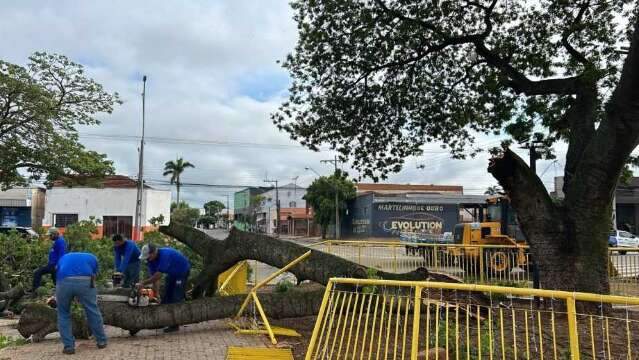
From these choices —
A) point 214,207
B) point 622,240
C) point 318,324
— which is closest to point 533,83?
point 318,324

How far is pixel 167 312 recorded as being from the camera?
8.15m

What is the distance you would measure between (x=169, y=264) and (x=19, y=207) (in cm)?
4702

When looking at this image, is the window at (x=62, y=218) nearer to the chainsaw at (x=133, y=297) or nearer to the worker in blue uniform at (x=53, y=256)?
the worker in blue uniform at (x=53, y=256)

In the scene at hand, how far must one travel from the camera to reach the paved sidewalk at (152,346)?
22.6ft

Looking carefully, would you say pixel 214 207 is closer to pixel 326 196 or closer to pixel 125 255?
pixel 326 196

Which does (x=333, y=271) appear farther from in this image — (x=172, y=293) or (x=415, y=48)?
(x=415, y=48)

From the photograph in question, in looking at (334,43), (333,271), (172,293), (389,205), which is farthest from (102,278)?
(389,205)

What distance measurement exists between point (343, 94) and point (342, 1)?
6.76 ft

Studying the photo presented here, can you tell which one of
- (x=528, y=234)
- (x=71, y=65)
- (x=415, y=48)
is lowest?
(x=528, y=234)

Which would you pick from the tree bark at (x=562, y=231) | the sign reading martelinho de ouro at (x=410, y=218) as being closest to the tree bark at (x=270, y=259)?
the tree bark at (x=562, y=231)

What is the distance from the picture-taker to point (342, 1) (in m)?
11.1

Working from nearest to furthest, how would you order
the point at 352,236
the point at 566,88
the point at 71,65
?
1. the point at 566,88
2. the point at 71,65
3. the point at 352,236

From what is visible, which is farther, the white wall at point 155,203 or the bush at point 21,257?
the white wall at point 155,203

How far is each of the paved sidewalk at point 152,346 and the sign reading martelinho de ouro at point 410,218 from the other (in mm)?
46991
